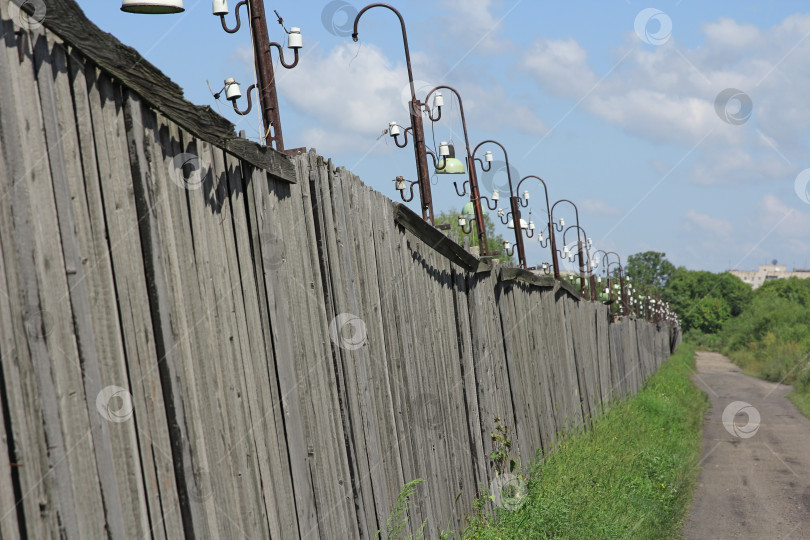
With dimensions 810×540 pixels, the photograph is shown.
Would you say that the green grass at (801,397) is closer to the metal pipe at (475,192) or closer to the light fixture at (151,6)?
the metal pipe at (475,192)

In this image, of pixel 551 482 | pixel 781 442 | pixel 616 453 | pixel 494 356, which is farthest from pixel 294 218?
pixel 781 442

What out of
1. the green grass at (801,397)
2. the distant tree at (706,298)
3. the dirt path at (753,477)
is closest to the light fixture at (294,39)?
the dirt path at (753,477)

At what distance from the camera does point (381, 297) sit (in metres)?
5.19

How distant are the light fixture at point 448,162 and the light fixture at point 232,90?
164 inches

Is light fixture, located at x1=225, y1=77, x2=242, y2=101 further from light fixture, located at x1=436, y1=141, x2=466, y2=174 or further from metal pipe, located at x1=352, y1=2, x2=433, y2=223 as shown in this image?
light fixture, located at x1=436, y1=141, x2=466, y2=174

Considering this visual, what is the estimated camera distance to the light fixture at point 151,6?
3.22 m

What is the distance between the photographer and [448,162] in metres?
11.0

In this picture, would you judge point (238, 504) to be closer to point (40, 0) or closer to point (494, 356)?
point (40, 0)

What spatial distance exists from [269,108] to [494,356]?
Answer: 162 inches

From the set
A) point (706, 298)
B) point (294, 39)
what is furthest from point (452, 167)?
point (706, 298)

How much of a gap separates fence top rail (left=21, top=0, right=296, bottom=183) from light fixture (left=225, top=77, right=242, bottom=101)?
3.79 meters

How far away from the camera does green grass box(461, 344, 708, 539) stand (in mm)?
6812

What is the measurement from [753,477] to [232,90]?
27.8ft

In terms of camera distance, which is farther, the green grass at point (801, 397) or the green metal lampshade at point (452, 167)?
the green grass at point (801, 397)
